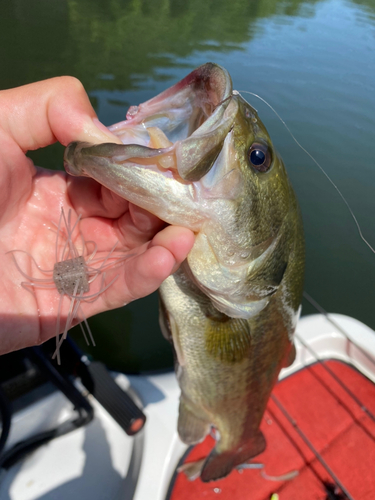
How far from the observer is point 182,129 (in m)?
1.46

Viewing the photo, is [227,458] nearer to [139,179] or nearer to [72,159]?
[139,179]

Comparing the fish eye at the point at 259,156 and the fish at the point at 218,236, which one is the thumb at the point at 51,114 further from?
the fish eye at the point at 259,156

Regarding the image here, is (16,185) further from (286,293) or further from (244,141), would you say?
(286,293)

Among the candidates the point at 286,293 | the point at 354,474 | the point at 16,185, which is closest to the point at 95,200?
the point at 16,185

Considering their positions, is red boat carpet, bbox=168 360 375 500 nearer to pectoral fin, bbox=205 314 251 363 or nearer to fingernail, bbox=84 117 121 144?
pectoral fin, bbox=205 314 251 363

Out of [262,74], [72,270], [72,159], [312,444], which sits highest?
[72,159]

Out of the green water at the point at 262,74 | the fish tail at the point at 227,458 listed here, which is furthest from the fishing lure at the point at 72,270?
the green water at the point at 262,74

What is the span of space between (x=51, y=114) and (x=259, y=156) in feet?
2.90

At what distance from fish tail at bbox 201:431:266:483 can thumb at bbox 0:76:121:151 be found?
186 centimetres

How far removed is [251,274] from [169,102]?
80 centimetres

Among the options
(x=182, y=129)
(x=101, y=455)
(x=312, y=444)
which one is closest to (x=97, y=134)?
(x=182, y=129)

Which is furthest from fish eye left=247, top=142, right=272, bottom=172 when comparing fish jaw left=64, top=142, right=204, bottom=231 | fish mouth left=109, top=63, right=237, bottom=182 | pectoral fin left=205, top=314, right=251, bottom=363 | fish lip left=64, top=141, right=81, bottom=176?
pectoral fin left=205, top=314, right=251, bottom=363

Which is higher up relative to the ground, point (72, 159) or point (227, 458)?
point (72, 159)

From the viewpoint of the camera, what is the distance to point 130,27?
493 inches
